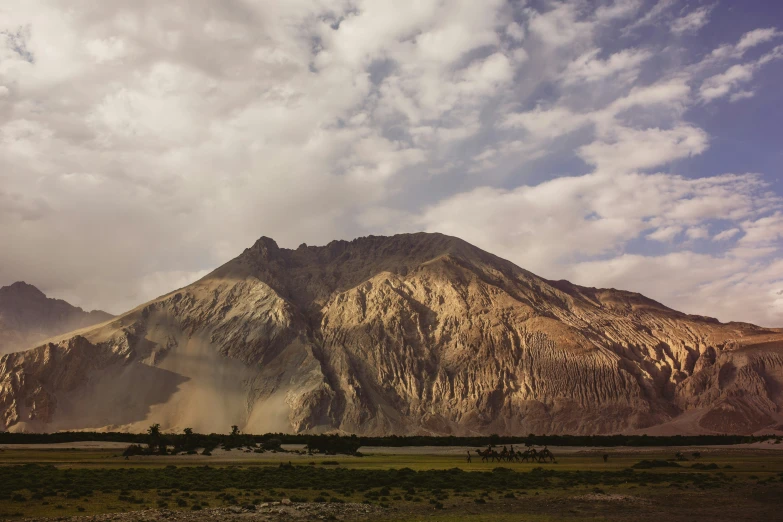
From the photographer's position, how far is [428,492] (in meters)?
32.5

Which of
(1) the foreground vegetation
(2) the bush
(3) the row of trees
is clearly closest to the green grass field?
(2) the bush

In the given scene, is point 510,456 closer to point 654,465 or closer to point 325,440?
point 654,465

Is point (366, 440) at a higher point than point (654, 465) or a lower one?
lower

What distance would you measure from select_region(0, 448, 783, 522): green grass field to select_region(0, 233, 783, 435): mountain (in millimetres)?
91952

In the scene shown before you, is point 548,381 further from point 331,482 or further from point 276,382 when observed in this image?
point 331,482

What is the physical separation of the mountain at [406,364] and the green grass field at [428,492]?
9195cm

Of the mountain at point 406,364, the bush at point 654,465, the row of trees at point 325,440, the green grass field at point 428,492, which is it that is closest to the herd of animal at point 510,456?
the bush at point 654,465

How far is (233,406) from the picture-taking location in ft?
447

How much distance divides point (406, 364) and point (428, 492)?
120 meters

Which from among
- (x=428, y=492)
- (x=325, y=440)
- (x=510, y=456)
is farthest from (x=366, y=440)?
(x=428, y=492)

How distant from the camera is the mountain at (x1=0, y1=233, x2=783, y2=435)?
432ft

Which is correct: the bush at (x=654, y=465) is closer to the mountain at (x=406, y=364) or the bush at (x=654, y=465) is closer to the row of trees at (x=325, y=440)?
the row of trees at (x=325, y=440)

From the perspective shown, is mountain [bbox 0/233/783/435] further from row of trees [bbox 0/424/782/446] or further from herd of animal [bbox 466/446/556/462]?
herd of animal [bbox 466/446/556/462]

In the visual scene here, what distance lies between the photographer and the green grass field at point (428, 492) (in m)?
25.9
